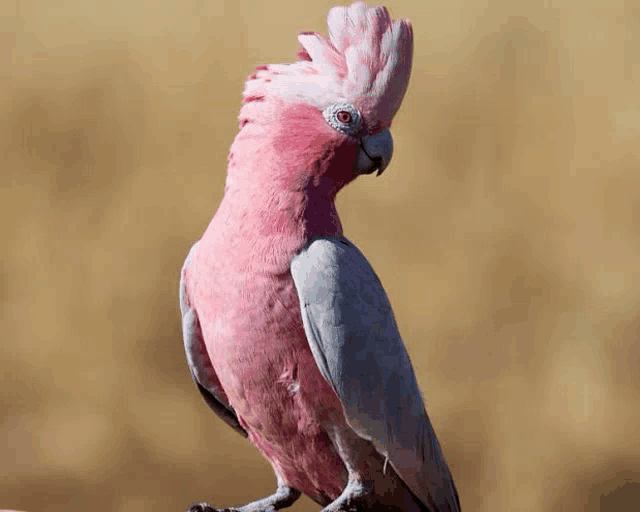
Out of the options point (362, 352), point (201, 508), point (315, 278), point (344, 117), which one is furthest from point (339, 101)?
point (201, 508)

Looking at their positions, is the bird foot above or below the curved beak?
below

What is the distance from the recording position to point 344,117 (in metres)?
2.18

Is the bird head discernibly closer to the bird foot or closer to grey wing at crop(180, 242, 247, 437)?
grey wing at crop(180, 242, 247, 437)

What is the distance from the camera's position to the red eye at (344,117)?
218 centimetres

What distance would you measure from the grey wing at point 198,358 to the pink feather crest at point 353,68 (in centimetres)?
30

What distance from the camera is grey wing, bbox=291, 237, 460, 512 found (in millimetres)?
2148

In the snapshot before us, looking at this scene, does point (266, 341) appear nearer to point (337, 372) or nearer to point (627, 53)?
point (337, 372)

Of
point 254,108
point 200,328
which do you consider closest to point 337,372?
point 200,328

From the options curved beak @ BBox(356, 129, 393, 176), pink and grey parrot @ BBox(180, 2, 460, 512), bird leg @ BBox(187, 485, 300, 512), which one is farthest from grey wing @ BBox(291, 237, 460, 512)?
bird leg @ BBox(187, 485, 300, 512)

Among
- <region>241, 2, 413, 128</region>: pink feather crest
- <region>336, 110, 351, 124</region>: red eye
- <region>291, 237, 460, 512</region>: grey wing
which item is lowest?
<region>291, 237, 460, 512</region>: grey wing

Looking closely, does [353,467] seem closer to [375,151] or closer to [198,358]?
[198,358]

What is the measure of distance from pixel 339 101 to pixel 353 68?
0.06 m

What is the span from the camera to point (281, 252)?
2.17m

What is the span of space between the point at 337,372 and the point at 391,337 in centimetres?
13
